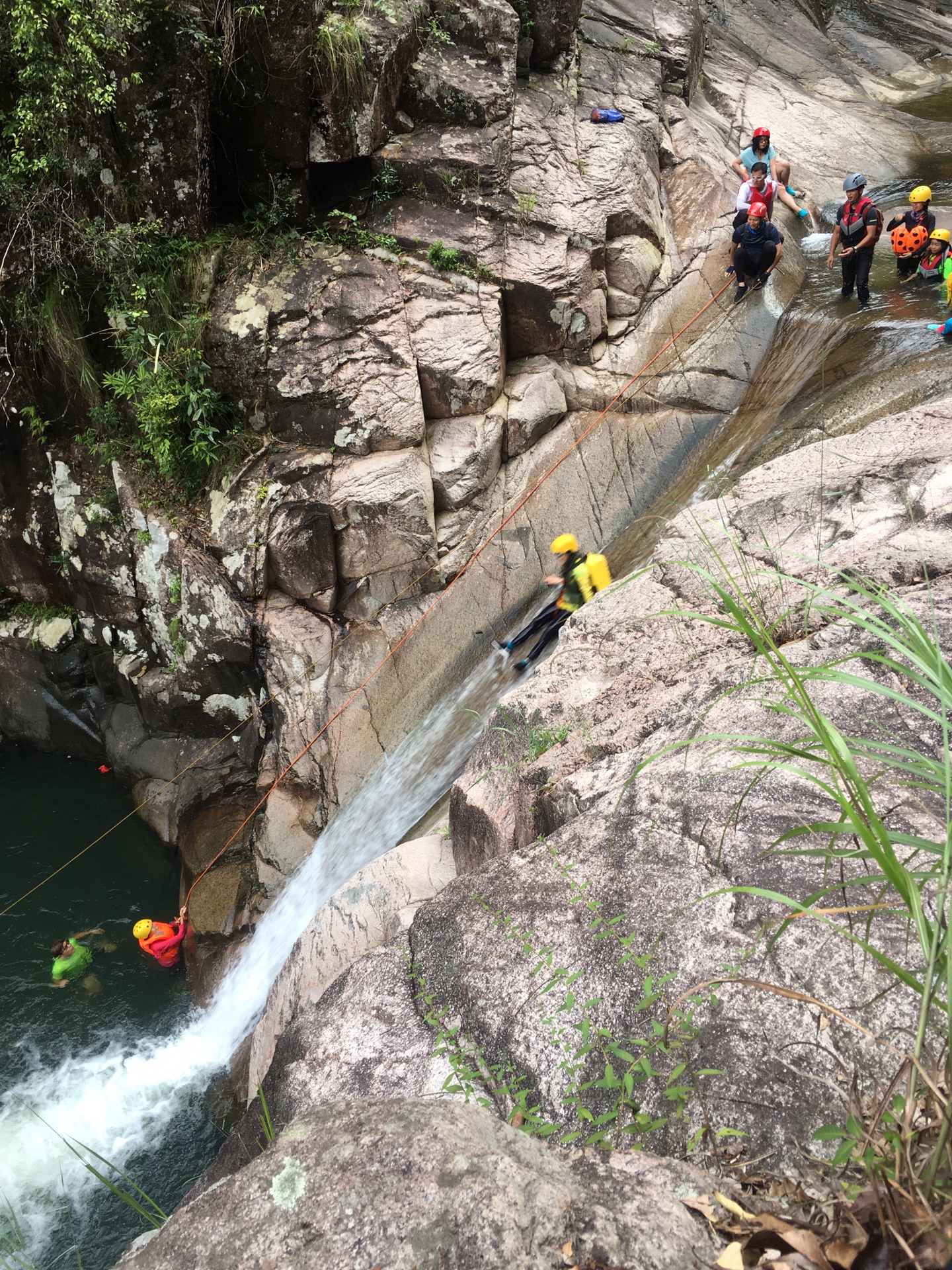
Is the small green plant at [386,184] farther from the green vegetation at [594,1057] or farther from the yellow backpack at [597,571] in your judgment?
the green vegetation at [594,1057]

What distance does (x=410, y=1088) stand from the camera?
268cm

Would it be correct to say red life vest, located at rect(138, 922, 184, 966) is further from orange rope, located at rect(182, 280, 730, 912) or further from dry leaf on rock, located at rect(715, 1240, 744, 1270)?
dry leaf on rock, located at rect(715, 1240, 744, 1270)

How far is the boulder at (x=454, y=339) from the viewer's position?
7.25m

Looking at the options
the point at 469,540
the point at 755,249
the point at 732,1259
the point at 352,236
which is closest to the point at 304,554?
the point at 469,540

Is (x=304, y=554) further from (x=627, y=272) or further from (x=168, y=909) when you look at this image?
(x=627, y=272)

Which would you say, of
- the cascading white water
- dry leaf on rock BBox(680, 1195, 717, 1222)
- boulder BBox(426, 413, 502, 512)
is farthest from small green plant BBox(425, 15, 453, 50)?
dry leaf on rock BBox(680, 1195, 717, 1222)

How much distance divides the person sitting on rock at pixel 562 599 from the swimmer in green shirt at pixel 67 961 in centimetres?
499

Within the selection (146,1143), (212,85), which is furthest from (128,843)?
(212,85)

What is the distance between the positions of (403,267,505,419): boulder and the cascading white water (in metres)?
2.59

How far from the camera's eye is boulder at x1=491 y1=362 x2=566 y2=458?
7555mm

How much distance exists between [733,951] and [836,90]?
14051mm

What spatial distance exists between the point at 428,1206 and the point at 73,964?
704 centimetres

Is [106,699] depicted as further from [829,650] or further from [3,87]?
[829,650]

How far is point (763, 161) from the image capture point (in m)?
8.47
